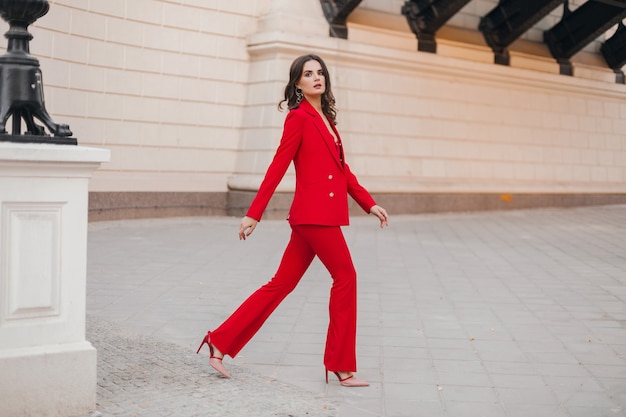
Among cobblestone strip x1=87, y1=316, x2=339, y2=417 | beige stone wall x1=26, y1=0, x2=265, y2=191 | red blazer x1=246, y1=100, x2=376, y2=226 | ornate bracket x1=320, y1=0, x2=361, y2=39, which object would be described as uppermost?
ornate bracket x1=320, y1=0, x2=361, y2=39

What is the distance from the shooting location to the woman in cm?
477

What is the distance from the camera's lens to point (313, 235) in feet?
15.7

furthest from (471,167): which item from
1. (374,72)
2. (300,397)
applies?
(300,397)

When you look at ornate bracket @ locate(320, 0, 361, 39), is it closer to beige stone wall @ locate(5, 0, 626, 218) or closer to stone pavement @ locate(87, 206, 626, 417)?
beige stone wall @ locate(5, 0, 626, 218)

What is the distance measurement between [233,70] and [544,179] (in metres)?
8.06

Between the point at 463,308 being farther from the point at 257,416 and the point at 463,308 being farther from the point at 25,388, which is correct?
the point at 25,388

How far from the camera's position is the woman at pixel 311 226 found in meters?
4.77

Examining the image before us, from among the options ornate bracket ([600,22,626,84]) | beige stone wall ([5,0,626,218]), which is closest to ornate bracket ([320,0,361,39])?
beige stone wall ([5,0,626,218])

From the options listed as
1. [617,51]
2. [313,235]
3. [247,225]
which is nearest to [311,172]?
[313,235]

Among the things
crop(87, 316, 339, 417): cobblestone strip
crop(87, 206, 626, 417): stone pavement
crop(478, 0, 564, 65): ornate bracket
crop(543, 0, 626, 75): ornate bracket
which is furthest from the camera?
crop(543, 0, 626, 75): ornate bracket

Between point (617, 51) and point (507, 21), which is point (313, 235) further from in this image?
point (617, 51)

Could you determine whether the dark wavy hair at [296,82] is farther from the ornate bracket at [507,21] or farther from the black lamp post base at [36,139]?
the ornate bracket at [507,21]

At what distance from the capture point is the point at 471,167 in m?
18.4

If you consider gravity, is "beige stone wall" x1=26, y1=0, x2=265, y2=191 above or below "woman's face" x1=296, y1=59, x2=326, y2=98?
above
